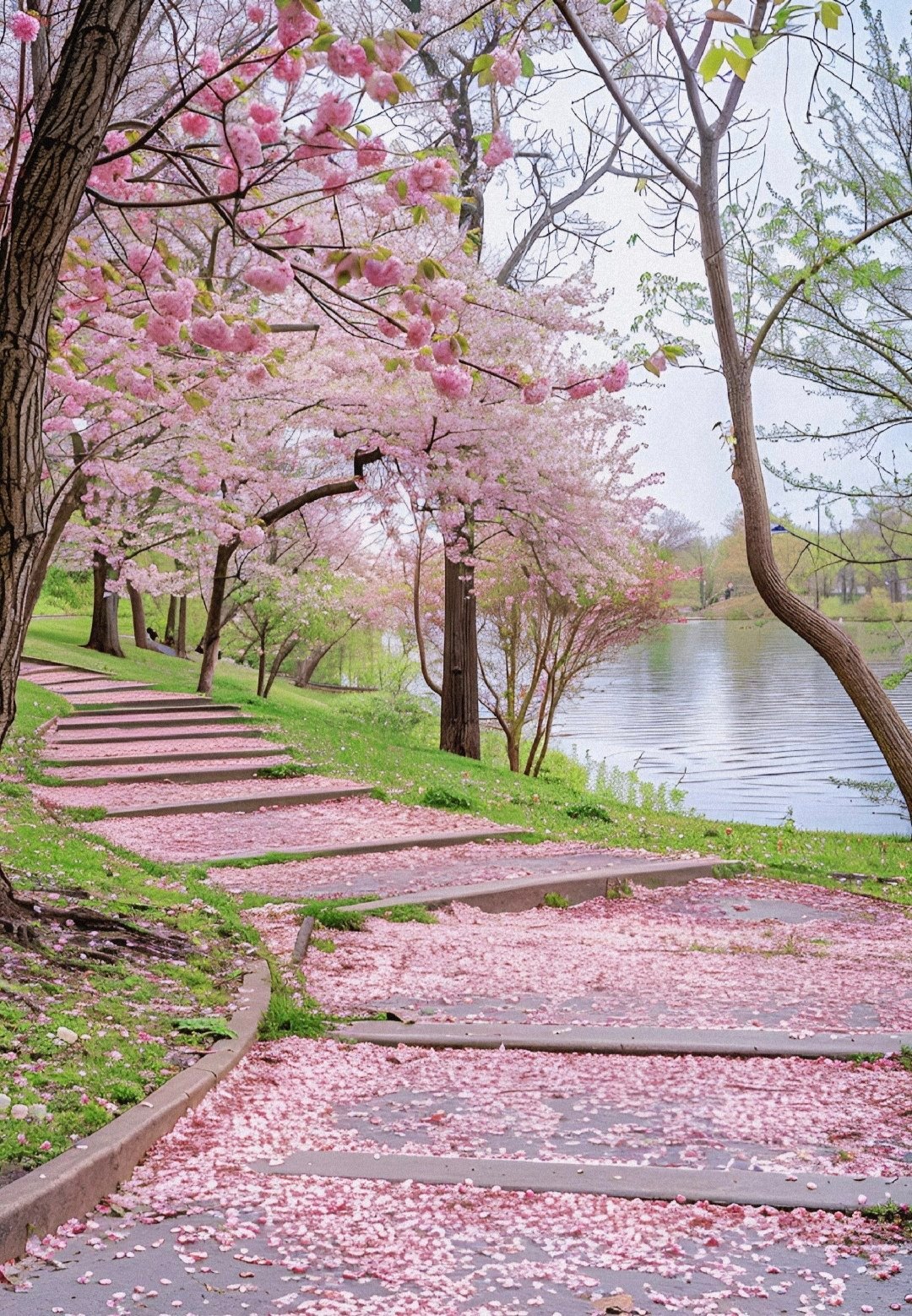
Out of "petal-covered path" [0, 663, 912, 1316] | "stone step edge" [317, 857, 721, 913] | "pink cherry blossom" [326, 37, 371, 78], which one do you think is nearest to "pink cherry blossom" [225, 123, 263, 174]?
"pink cherry blossom" [326, 37, 371, 78]

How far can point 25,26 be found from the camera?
4.77 metres

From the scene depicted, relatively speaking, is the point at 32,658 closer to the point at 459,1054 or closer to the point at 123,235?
the point at 123,235

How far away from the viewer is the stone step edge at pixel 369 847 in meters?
8.19

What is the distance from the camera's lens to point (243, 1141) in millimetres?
3318

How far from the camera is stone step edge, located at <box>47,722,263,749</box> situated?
13.3m

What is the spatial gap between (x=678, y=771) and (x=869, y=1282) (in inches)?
757

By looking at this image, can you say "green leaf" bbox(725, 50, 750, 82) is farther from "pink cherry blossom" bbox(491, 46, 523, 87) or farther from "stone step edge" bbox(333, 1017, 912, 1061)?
"stone step edge" bbox(333, 1017, 912, 1061)

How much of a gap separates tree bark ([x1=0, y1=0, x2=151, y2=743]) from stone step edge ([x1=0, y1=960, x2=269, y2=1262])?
167 cm

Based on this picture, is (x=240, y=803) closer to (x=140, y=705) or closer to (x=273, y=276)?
(x=273, y=276)

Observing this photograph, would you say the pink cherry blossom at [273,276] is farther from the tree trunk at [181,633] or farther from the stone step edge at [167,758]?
the tree trunk at [181,633]

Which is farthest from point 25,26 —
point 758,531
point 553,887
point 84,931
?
point 758,531

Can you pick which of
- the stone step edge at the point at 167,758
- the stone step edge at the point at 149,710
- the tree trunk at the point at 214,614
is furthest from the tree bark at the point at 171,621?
the stone step edge at the point at 167,758

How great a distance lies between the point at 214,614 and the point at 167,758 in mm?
6001

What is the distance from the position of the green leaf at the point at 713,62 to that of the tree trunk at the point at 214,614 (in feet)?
48.3
